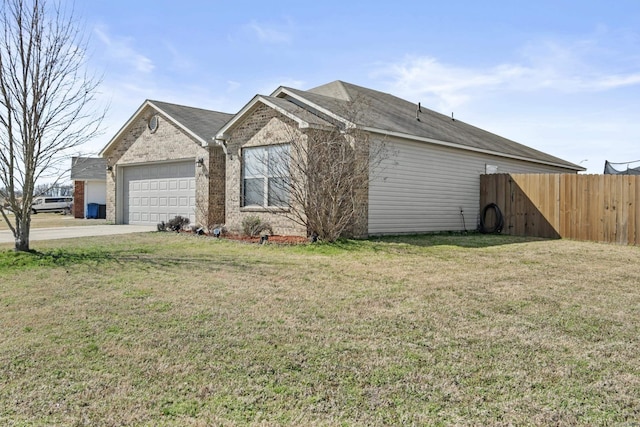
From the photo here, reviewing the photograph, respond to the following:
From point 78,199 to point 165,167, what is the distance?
45.5 ft

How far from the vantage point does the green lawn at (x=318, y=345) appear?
303cm

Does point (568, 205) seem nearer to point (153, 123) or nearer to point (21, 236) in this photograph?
point (21, 236)

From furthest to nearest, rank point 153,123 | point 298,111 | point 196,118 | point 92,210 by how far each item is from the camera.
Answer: point 92,210 → point 153,123 → point 196,118 → point 298,111

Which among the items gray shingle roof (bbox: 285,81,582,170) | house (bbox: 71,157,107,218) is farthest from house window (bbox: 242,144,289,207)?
house (bbox: 71,157,107,218)

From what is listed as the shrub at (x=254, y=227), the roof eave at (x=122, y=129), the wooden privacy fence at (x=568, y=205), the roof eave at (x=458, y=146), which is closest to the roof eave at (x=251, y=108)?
the roof eave at (x=458, y=146)

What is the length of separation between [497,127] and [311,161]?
49.5 ft

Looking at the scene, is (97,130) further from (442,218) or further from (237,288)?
(442,218)

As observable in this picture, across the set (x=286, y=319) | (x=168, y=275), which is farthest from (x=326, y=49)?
(x=286, y=319)

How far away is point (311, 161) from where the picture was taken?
1138 cm

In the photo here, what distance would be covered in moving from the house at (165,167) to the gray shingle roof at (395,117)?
4.56m

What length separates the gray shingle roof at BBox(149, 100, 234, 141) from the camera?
1744 cm

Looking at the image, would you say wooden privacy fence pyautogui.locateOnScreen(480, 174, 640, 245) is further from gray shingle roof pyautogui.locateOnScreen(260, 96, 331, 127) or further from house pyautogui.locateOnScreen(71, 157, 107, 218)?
house pyautogui.locateOnScreen(71, 157, 107, 218)

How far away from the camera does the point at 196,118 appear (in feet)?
62.5

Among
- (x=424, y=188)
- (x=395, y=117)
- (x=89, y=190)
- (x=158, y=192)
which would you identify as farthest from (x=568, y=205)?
(x=89, y=190)
